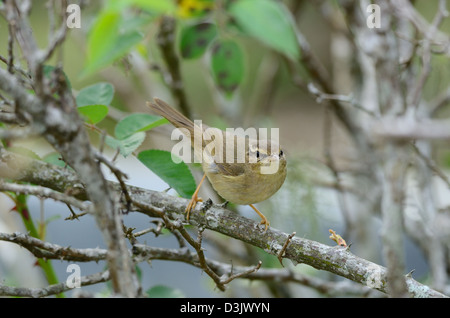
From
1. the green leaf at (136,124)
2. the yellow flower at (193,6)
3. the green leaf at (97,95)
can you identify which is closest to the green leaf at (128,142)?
→ the green leaf at (136,124)

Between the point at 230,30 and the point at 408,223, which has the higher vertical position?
the point at 230,30

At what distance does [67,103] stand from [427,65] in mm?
1638

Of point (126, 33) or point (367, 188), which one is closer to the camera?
point (126, 33)

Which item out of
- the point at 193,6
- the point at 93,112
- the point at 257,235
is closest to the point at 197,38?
the point at 193,6

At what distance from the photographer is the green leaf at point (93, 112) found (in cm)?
168

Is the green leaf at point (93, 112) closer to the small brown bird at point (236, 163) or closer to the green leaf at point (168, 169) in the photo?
the green leaf at point (168, 169)

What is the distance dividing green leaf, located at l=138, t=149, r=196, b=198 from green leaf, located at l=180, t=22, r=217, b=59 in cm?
79

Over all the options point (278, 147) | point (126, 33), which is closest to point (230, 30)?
point (278, 147)

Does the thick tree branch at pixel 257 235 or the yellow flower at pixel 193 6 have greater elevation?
the yellow flower at pixel 193 6

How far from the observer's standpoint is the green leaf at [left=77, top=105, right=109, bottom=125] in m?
1.68

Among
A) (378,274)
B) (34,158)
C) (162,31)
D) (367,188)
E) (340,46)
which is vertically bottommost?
(378,274)

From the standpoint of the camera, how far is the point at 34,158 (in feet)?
6.15

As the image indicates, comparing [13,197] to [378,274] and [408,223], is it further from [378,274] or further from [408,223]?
[408,223]

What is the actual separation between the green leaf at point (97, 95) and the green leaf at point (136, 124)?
14 cm
